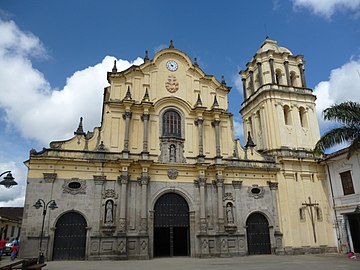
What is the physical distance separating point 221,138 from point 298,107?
788 centimetres

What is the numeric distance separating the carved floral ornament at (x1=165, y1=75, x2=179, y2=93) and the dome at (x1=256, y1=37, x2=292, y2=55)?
30.4 feet

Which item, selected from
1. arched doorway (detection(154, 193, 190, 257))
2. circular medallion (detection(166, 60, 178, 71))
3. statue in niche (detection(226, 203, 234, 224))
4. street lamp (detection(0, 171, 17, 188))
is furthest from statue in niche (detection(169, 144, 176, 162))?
street lamp (detection(0, 171, 17, 188))

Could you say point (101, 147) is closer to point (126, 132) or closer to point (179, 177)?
point (126, 132)

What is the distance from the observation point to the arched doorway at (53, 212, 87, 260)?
56.9 ft

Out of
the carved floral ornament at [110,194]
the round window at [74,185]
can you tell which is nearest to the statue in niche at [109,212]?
the carved floral ornament at [110,194]

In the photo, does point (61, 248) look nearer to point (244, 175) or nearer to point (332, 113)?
point (244, 175)

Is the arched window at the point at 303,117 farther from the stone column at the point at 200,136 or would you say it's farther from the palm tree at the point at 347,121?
the stone column at the point at 200,136

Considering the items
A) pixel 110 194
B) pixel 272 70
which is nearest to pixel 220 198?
pixel 110 194

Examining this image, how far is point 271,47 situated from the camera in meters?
27.7

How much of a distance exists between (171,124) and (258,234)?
10001mm

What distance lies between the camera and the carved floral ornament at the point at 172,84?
2270cm

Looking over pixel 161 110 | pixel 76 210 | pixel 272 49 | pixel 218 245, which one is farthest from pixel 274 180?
pixel 76 210

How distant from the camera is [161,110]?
21812 millimetres

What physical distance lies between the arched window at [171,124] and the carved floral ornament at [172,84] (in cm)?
183
